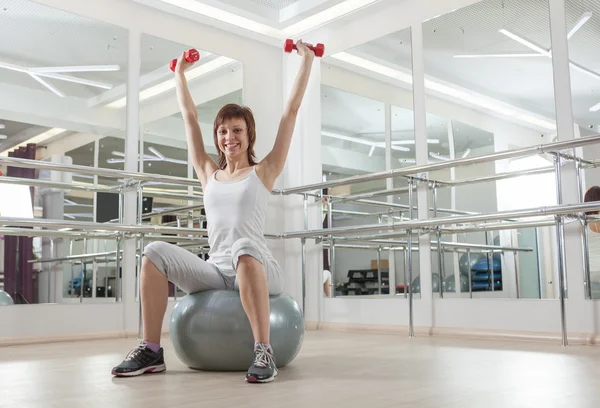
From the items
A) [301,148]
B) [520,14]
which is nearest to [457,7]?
[520,14]

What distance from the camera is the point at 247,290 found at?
1.99 meters

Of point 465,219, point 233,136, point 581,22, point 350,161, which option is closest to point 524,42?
point 581,22

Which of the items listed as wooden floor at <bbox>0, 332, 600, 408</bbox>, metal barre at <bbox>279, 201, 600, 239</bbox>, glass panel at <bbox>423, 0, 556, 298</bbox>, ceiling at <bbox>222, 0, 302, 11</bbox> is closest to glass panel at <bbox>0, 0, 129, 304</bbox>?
wooden floor at <bbox>0, 332, 600, 408</bbox>

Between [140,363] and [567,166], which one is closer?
[140,363]

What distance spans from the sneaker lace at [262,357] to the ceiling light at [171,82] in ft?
7.95

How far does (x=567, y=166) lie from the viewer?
10.4ft

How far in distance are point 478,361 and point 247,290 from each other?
931mm

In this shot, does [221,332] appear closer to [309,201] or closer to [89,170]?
[89,170]

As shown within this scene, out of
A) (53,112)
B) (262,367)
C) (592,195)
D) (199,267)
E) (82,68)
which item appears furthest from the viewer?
(82,68)

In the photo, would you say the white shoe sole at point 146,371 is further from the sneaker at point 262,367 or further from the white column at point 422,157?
the white column at point 422,157

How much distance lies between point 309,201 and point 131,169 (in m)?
1.24

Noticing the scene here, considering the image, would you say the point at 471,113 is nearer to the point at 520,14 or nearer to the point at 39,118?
the point at 520,14

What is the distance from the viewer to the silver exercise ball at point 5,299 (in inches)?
133

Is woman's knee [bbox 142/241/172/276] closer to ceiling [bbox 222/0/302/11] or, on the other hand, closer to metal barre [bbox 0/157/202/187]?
metal barre [bbox 0/157/202/187]
